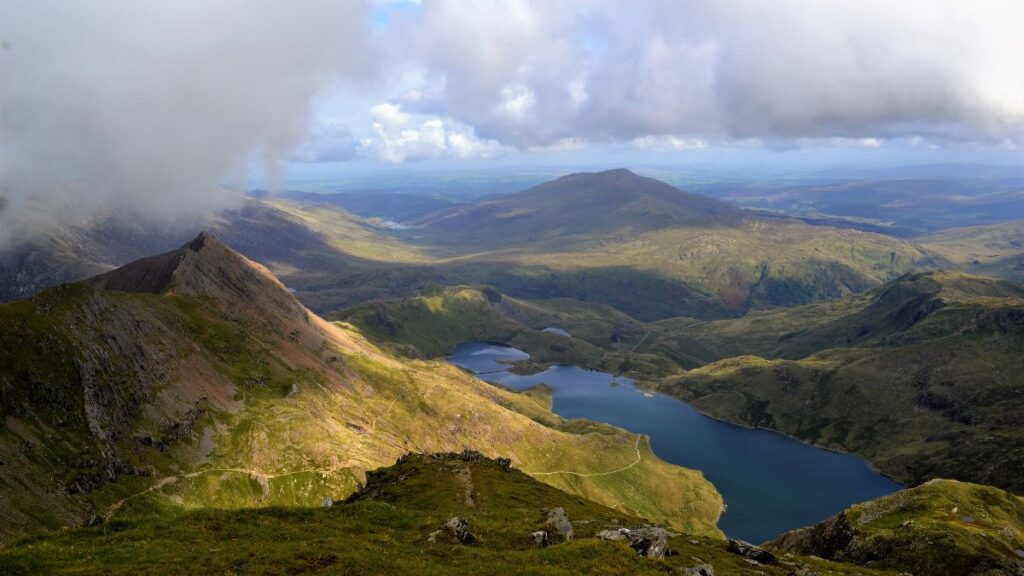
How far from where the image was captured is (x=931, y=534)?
362 feet

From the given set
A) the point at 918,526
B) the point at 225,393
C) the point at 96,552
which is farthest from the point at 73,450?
the point at 918,526

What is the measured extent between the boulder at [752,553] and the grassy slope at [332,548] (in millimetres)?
2557

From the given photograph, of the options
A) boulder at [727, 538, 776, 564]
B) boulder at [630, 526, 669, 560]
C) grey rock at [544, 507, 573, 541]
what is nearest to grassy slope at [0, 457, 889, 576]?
boulder at [630, 526, 669, 560]

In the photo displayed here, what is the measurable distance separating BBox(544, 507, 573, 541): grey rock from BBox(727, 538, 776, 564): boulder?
23.0m

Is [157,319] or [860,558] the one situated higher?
[157,319]

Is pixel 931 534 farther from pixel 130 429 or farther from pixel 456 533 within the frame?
pixel 130 429

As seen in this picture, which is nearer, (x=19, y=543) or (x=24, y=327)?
(x=19, y=543)

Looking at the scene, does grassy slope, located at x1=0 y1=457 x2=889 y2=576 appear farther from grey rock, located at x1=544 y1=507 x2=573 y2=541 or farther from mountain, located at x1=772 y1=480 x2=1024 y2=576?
mountain, located at x1=772 y1=480 x2=1024 y2=576

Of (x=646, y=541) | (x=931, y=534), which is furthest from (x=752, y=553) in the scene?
(x=931, y=534)

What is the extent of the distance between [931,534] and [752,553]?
208ft

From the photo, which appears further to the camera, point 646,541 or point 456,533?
point 456,533

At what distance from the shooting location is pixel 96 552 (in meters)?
46.9

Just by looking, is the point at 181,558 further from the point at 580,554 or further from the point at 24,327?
the point at 24,327

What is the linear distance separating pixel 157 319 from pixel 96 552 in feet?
543
